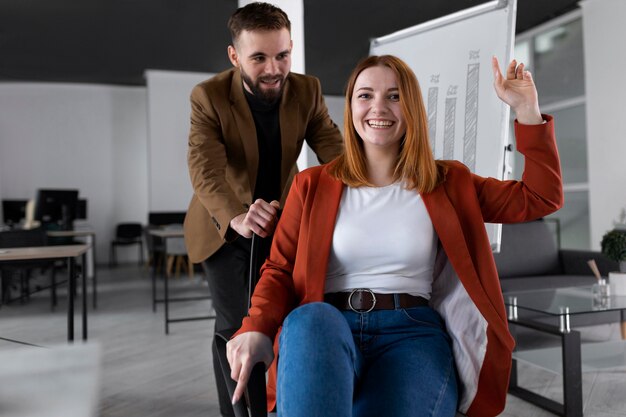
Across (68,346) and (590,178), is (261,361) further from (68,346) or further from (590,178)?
(590,178)

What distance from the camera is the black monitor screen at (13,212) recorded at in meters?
7.55

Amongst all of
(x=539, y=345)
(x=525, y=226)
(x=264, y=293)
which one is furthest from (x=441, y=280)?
(x=525, y=226)

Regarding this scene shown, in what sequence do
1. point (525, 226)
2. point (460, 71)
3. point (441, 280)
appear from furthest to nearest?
1. point (525, 226)
2. point (460, 71)
3. point (441, 280)

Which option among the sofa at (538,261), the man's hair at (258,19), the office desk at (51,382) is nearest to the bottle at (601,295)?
the sofa at (538,261)

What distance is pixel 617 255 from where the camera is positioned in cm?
345

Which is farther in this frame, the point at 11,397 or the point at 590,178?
→ the point at 590,178

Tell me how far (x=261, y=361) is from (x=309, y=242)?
12.7 inches

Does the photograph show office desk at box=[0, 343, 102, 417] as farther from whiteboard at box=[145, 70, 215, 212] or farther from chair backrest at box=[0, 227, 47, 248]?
whiteboard at box=[145, 70, 215, 212]

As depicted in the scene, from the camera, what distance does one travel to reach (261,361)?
45.5 inches

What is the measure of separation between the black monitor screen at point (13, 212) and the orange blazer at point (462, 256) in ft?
23.8

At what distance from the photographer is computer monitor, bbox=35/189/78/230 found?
704cm

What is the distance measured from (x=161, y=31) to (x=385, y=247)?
23.5 feet

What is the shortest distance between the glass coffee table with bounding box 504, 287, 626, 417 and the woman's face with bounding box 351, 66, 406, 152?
1.69 m

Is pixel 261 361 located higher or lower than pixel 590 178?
lower
